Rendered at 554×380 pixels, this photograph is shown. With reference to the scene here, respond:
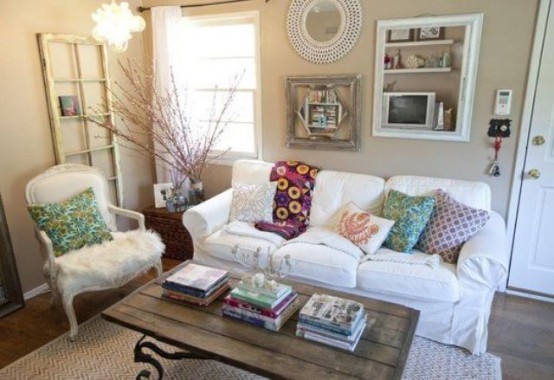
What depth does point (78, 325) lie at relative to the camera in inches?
104

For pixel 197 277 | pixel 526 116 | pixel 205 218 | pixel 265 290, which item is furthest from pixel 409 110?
pixel 197 277

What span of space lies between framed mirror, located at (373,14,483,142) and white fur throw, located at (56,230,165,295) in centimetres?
194

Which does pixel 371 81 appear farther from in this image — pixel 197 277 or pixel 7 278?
pixel 7 278

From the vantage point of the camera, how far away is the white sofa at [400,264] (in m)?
2.28

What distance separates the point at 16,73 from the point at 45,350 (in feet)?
5.95

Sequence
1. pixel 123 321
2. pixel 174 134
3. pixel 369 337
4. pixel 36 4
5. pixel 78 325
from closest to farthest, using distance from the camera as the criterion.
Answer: pixel 369 337 < pixel 123 321 < pixel 78 325 < pixel 36 4 < pixel 174 134

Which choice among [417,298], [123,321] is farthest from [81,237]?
[417,298]

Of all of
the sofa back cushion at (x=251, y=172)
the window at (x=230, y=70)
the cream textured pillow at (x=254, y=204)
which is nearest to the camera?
the cream textured pillow at (x=254, y=204)

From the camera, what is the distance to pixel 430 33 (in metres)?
2.78

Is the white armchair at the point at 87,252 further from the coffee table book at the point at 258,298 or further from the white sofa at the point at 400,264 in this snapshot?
the coffee table book at the point at 258,298

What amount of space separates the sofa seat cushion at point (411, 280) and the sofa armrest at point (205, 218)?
1.16 m

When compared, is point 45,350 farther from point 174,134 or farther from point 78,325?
point 174,134

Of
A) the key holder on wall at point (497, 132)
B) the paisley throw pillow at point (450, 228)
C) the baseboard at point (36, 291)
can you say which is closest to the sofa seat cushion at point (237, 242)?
the paisley throw pillow at point (450, 228)

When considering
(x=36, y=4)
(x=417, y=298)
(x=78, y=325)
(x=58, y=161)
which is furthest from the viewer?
(x=58, y=161)
